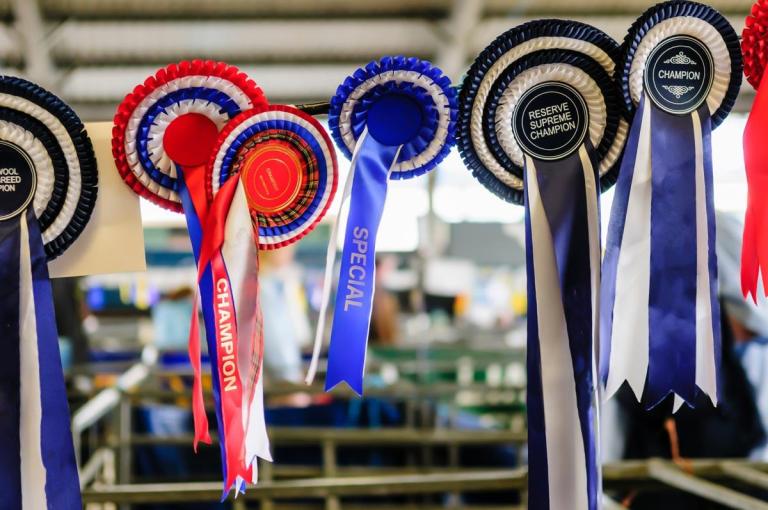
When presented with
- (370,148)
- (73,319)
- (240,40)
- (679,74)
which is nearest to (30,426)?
(370,148)

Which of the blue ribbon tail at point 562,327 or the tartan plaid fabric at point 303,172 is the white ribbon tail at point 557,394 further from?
the tartan plaid fabric at point 303,172

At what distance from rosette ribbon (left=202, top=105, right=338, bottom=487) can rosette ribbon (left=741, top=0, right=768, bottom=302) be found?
1.05 feet

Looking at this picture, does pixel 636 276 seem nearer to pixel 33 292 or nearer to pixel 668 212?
pixel 668 212

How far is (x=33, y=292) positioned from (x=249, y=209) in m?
0.17

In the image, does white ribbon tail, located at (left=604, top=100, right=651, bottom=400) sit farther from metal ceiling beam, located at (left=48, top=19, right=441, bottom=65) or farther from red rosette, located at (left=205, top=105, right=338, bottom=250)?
metal ceiling beam, located at (left=48, top=19, right=441, bottom=65)

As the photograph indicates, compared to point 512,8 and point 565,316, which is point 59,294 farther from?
point 565,316

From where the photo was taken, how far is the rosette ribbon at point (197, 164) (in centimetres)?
53

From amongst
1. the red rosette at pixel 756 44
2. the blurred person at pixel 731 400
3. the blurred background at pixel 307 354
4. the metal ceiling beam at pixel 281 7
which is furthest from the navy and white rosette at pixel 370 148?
the metal ceiling beam at pixel 281 7

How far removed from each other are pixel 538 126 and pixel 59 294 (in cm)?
319

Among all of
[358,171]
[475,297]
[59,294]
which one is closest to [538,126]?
[358,171]

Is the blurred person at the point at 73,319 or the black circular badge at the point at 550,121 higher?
the black circular badge at the point at 550,121

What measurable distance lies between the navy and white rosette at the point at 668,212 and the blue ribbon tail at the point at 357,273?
0.58 ft

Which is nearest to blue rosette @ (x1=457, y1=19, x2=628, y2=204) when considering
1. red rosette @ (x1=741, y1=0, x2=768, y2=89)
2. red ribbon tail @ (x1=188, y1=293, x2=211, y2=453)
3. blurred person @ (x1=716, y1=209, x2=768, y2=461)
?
red rosette @ (x1=741, y1=0, x2=768, y2=89)

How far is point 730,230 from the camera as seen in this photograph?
1.51 metres
